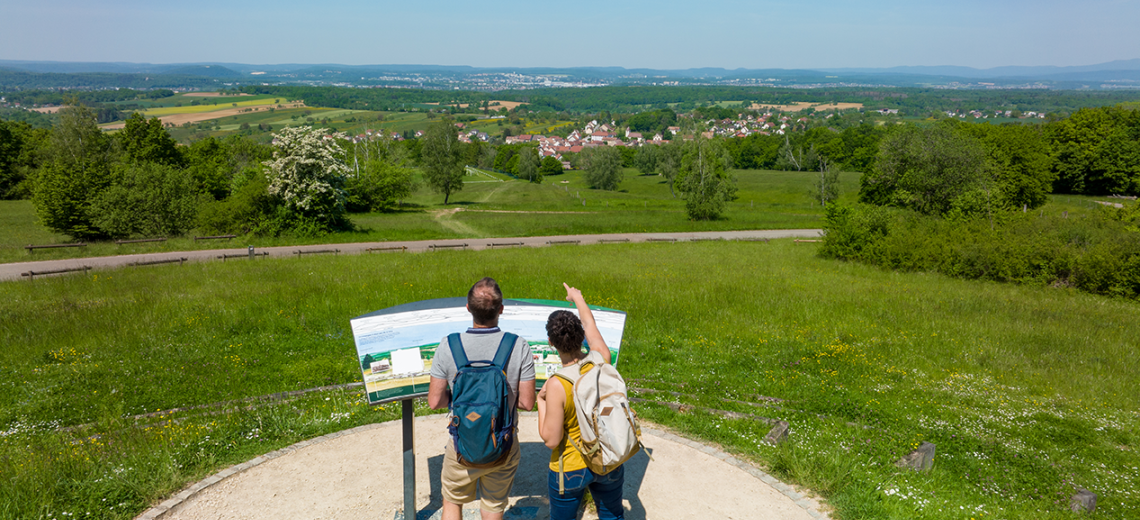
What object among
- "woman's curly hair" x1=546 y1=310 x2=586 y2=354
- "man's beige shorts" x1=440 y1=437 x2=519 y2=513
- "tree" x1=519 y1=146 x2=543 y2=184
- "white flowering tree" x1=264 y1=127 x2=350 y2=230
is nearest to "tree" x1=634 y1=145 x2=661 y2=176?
"tree" x1=519 y1=146 x2=543 y2=184

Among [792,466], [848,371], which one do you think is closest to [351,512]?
[792,466]

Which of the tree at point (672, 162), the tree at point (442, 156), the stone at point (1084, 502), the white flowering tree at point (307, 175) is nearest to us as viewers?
the stone at point (1084, 502)

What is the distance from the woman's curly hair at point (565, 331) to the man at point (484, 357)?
17.6 inches

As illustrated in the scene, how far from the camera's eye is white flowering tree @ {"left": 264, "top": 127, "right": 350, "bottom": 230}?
37469 mm

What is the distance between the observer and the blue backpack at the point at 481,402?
15.5ft

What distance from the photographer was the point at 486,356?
477 cm

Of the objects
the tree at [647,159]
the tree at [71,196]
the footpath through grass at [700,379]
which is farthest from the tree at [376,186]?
the tree at [647,159]

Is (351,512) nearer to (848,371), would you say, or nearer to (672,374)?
(672,374)

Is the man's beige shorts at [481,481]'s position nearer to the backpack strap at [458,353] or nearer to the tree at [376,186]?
the backpack strap at [458,353]

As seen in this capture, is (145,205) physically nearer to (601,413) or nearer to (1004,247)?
(601,413)

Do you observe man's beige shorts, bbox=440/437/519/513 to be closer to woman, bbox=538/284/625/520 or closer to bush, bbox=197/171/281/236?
woman, bbox=538/284/625/520

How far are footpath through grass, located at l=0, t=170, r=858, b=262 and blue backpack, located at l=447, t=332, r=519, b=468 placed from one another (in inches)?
1310

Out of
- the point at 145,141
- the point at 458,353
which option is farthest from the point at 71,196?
the point at 458,353

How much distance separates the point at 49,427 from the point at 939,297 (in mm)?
23011
